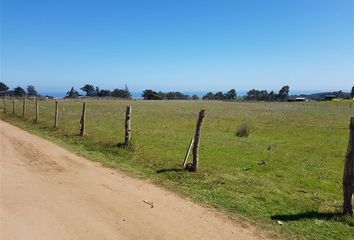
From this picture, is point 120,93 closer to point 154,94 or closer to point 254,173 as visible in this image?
point 154,94

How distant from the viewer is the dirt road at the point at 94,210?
26.2 ft

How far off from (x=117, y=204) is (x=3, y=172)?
4807 millimetres

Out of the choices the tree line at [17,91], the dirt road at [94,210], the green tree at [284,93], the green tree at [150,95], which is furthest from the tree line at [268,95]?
the dirt road at [94,210]

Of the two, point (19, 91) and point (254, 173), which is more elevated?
point (19, 91)

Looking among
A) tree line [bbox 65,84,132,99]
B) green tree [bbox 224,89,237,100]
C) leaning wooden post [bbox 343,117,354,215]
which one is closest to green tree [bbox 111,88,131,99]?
tree line [bbox 65,84,132,99]

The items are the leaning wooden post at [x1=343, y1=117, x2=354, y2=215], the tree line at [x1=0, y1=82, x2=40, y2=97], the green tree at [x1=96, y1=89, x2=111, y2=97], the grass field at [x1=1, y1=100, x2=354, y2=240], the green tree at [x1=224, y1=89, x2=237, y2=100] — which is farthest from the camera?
the green tree at [x1=224, y1=89, x2=237, y2=100]

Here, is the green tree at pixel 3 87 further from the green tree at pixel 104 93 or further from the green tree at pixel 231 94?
the green tree at pixel 231 94

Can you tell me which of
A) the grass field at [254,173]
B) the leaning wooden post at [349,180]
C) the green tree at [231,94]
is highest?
the green tree at [231,94]

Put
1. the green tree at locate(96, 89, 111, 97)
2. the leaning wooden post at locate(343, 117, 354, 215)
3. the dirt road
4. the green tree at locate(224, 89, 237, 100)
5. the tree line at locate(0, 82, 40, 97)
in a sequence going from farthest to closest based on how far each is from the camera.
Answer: the green tree at locate(224, 89, 237, 100), the green tree at locate(96, 89, 111, 97), the tree line at locate(0, 82, 40, 97), the leaning wooden post at locate(343, 117, 354, 215), the dirt road

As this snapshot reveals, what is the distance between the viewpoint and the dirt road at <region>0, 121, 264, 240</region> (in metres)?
7.98

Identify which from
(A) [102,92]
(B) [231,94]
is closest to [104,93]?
(A) [102,92]

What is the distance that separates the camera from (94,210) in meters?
9.21

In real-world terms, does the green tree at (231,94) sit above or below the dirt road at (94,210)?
above

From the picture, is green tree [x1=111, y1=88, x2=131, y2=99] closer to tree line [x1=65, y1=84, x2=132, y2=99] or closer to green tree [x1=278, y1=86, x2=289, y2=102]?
tree line [x1=65, y1=84, x2=132, y2=99]
